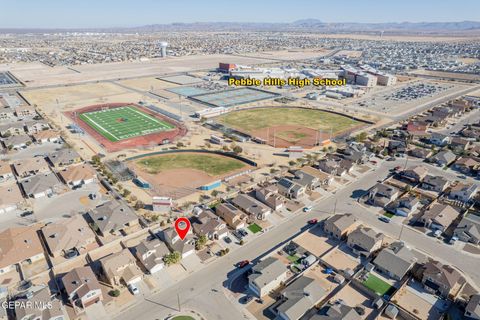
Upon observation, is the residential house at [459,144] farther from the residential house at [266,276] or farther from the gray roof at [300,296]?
the residential house at [266,276]

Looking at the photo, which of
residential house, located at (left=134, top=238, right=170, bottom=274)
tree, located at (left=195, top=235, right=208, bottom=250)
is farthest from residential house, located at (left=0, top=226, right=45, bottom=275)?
tree, located at (left=195, top=235, right=208, bottom=250)

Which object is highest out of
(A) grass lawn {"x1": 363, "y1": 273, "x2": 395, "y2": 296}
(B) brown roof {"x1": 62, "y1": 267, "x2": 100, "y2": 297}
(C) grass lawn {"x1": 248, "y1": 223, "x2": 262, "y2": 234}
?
(B) brown roof {"x1": 62, "y1": 267, "x2": 100, "y2": 297}

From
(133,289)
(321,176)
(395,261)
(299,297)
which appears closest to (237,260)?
(299,297)

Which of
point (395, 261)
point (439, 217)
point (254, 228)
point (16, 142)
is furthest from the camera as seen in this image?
point (16, 142)

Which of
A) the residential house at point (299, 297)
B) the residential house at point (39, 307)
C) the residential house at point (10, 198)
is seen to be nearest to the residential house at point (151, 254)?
the residential house at point (39, 307)

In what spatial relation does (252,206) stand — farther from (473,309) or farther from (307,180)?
(473,309)

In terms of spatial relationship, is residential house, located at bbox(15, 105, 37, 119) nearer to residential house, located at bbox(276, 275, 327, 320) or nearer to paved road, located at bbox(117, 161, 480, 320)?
paved road, located at bbox(117, 161, 480, 320)
